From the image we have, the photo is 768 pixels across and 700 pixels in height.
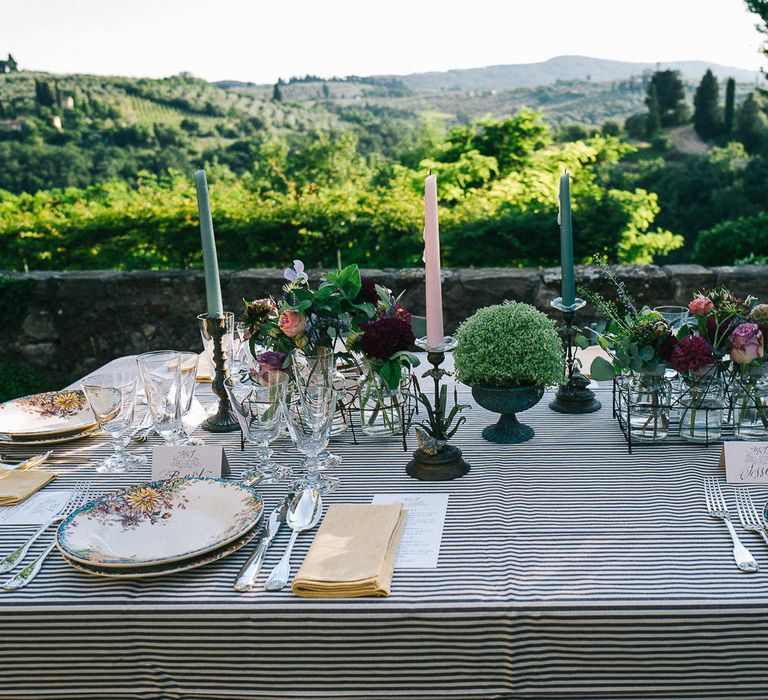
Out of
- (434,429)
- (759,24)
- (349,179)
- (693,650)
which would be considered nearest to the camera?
(693,650)

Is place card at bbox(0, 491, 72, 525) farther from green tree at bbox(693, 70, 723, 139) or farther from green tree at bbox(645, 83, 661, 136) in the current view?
green tree at bbox(693, 70, 723, 139)

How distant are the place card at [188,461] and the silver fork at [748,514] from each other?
93 cm

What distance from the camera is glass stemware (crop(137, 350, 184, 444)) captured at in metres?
1.56

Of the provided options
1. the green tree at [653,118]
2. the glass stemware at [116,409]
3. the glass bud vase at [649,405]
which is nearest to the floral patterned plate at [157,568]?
the glass stemware at [116,409]

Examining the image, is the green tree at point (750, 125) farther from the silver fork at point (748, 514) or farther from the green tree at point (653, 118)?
the silver fork at point (748, 514)

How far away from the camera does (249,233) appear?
456 centimetres

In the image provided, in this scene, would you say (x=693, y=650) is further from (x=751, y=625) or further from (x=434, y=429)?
(x=434, y=429)

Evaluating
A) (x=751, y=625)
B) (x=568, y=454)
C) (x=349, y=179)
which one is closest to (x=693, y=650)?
(x=751, y=625)

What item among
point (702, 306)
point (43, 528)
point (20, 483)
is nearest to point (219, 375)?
point (20, 483)

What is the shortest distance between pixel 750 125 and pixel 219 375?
16.8m

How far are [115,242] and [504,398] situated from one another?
392 centimetres

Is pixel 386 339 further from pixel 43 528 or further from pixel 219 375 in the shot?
pixel 43 528

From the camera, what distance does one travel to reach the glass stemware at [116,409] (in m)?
1.53

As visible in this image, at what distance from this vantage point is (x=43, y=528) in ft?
4.38
